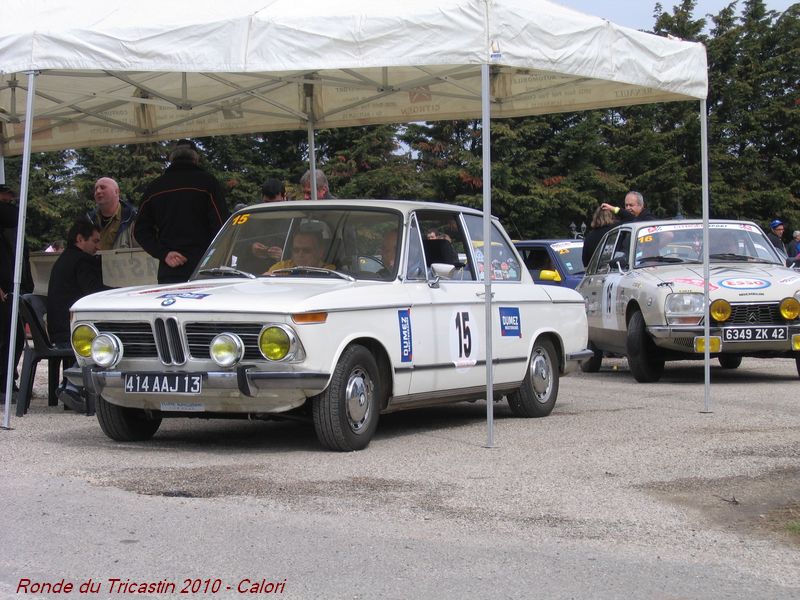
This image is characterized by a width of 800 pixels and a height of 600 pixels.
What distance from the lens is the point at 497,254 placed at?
9.98 meters

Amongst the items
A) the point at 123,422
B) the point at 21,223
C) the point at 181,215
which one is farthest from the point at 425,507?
the point at 181,215

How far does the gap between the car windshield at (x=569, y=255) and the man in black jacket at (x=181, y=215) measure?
375 inches

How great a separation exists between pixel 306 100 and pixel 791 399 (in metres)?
6.17

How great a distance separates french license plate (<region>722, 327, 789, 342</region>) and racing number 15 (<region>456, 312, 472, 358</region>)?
15.0 feet

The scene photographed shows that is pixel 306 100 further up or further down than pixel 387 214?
further up

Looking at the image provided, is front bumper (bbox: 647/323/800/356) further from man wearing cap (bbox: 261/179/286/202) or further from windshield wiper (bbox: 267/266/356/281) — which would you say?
windshield wiper (bbox: 267/266/356/281)

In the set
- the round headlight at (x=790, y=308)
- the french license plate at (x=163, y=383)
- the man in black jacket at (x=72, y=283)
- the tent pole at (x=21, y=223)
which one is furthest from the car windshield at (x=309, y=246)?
the round headlight at (x=790, y=308)

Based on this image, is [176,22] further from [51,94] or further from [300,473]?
[51,94]

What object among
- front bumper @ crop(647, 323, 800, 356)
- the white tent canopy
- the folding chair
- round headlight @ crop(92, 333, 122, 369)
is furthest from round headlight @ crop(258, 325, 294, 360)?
front bumper @ crop(647, 323, 800, 356)

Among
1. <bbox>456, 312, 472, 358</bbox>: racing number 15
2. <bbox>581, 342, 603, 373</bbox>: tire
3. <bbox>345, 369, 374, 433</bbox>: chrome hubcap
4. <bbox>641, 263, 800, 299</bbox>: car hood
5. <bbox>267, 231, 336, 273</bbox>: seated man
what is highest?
<bbox>267, 231, 336, 273</bbox>: seated man

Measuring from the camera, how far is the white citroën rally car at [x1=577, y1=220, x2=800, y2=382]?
12.8 metres

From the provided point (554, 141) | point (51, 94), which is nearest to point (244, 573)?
point (51, 94)

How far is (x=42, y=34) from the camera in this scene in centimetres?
895

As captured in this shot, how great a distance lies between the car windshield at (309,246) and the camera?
862cm
